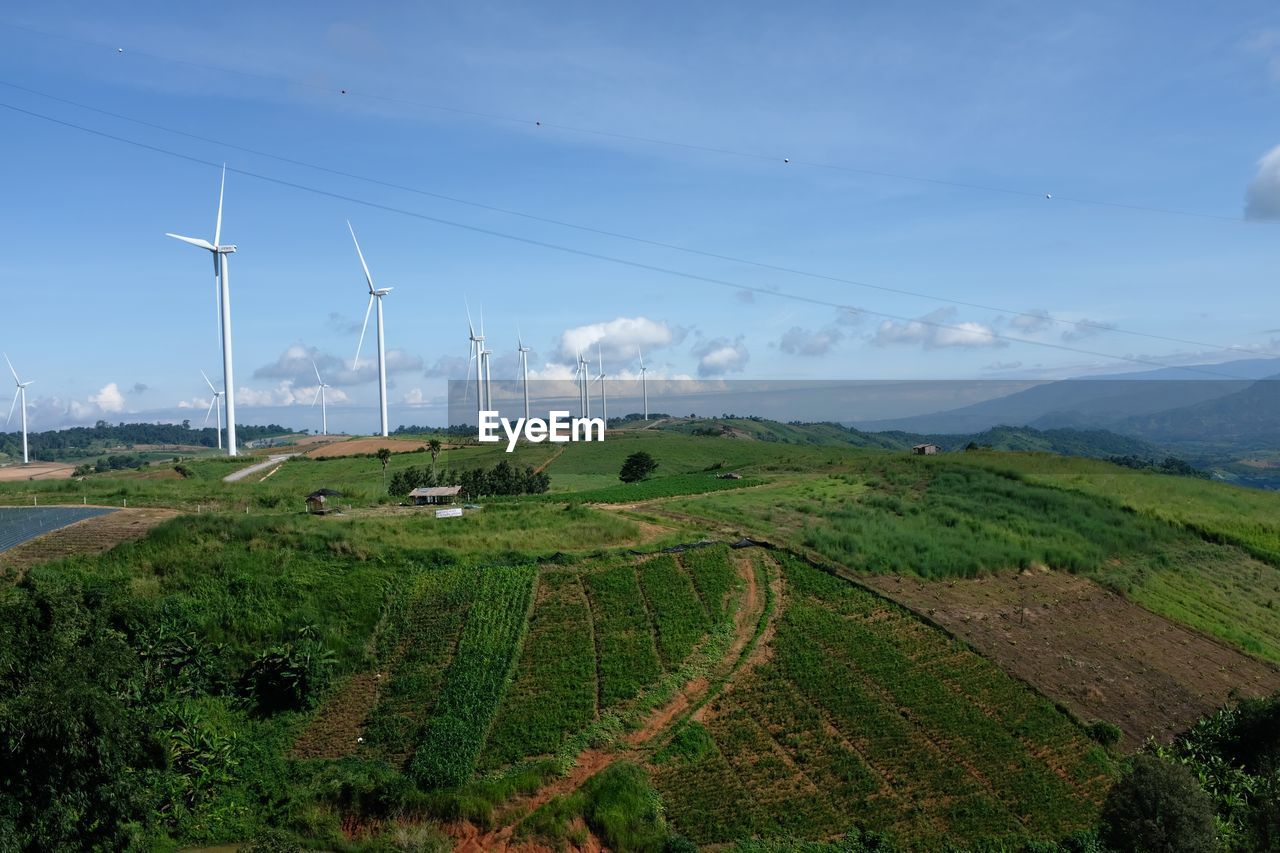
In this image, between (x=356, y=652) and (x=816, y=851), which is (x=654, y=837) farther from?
(x=356, y=652)

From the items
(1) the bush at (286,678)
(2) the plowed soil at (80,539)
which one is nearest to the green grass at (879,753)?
(1) the bush at (286,678)

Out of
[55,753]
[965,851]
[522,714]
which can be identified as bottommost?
[965,851]

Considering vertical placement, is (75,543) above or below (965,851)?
above

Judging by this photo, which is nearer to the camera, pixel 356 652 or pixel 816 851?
pixel 816 851

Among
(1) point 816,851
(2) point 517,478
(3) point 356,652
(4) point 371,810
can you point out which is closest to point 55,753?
(4) point 371,810

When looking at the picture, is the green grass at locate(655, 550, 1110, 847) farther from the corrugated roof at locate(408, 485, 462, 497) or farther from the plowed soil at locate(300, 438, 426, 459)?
the plowed soil at locate(300, 438, 426, 459)

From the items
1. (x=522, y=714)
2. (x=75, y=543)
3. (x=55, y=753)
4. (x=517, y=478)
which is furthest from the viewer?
(x=517, y=478)

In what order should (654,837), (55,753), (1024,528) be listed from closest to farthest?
1. (55,753)
2. (654,837)
3. (1024,528)

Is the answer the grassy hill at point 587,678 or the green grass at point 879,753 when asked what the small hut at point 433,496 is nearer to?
the grassy hill at point 587,678
